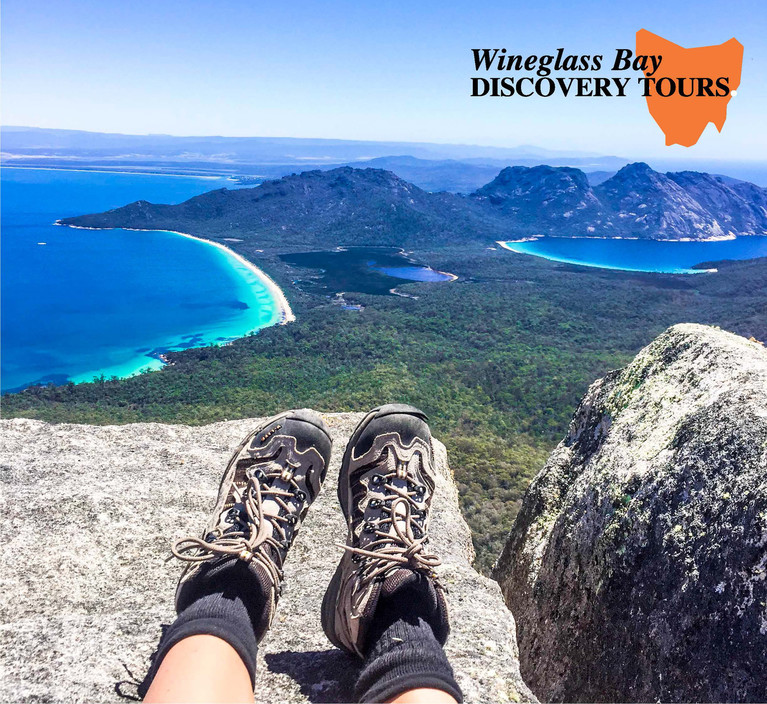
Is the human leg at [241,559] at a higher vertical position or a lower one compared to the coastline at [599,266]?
lower

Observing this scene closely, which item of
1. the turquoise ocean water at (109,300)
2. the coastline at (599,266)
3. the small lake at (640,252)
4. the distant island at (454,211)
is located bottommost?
the turquoise ocean water at (109,300)

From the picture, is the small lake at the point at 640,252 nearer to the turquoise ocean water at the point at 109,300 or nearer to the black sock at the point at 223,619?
the turquoise ocean water at the point at 109,300

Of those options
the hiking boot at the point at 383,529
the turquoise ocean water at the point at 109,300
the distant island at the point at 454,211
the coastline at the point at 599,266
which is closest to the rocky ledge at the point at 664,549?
the hiking boot at the point at 383,529

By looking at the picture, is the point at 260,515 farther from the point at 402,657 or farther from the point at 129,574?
the point at 129,574

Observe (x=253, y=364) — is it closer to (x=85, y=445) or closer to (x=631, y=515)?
(x=85, y=445)

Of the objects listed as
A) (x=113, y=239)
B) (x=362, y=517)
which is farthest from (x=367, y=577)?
(x=113, y=239)
